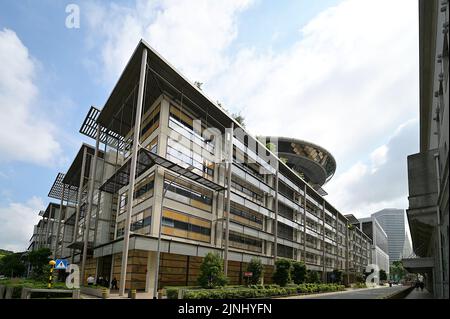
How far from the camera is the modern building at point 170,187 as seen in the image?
34188 mm

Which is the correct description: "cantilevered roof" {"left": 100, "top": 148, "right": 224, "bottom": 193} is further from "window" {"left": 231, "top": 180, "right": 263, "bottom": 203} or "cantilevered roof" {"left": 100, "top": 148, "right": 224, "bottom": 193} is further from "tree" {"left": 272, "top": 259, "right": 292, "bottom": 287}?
"tree" {"left": 272, "top": 259, "right": 292, "bottom": 287}

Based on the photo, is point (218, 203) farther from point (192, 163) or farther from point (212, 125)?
point (212, 125)

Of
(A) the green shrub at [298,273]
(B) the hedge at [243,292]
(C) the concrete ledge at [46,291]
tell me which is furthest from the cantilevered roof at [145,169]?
(A) the green shrub at [298,273]

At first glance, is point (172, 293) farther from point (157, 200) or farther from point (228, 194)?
point (228, 194)

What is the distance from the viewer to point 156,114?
39.4 metres

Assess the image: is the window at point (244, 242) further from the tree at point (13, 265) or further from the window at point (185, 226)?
the tree at point (13, 265)

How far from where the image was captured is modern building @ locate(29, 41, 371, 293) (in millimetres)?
34188

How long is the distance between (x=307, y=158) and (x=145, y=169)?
4939cm

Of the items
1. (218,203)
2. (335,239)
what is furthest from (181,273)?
(335,239)

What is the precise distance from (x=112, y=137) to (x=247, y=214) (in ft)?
68.4

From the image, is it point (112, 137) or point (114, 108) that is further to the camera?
point (112, 137)

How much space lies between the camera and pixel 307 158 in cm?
7856

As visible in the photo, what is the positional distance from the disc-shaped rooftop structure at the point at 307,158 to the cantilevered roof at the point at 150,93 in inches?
1214

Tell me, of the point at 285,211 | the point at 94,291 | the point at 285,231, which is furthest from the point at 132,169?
the point at 285,211
